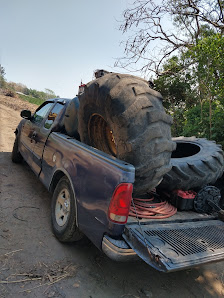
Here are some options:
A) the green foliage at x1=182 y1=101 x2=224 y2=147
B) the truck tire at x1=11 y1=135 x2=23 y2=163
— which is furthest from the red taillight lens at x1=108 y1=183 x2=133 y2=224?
the green foliage at x1=182 y1=101 x2=224 y2=147

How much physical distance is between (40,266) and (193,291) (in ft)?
5.27

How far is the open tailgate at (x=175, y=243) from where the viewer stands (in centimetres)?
185

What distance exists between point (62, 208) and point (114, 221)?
1131 millimetres

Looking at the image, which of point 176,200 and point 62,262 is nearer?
point 62,262

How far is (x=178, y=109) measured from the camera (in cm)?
1030

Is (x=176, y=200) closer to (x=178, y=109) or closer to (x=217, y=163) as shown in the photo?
(x=217, y=163)

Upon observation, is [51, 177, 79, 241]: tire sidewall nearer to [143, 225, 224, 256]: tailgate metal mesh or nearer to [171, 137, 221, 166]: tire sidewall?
[143, 225, 224, 256]: tailgate metal mesh

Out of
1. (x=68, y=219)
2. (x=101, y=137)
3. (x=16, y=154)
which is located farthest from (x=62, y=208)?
(x=16, y=154)

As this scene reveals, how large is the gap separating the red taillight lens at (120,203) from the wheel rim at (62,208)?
884 mm

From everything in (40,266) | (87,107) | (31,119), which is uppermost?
(87,107)

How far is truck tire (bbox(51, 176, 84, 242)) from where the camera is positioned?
→ 2.72 metres

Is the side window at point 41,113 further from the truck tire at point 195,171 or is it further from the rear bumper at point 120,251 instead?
the rear bumper at point 120,251

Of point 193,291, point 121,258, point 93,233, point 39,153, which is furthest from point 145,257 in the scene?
point 39,153

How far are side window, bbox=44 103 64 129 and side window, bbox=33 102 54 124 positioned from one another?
29 centimetres
